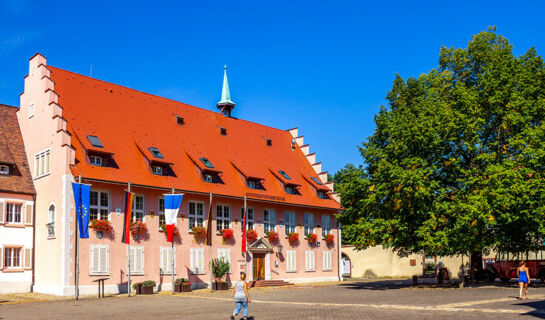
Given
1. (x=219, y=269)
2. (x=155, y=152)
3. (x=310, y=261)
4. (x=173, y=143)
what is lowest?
(x=310, y=261)

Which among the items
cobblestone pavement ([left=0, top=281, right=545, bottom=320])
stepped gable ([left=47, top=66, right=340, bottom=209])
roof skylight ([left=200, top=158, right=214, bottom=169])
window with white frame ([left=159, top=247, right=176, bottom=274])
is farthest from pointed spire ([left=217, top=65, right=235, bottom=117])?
cobblestone pavement ([left=0, top=281, right=545, bottom=320])

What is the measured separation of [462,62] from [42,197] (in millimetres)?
29010

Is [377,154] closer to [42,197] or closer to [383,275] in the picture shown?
[42,197]

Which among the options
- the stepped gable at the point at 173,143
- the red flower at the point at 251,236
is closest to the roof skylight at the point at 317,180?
the stepped gable at the point at 173,143

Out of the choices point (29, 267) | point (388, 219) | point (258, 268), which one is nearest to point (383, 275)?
point (258, 268)

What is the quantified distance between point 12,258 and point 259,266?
16.8 metres

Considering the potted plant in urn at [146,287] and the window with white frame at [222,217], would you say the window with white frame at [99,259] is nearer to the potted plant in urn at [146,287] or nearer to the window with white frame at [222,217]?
the potted plant in urn at [146,287]

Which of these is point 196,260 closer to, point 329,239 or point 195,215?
point 195,215

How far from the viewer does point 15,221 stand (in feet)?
115

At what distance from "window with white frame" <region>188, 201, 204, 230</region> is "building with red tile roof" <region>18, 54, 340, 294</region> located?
67mm

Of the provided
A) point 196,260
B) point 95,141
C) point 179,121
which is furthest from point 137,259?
point 179,121

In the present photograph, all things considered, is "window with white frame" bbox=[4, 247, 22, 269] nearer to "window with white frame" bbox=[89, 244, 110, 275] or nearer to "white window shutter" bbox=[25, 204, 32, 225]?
"white window shutter" bbox=[25, 204, 32, 225]

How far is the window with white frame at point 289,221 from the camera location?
46031 mm

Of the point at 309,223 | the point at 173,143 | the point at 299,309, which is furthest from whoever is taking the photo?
the point at 309,223
